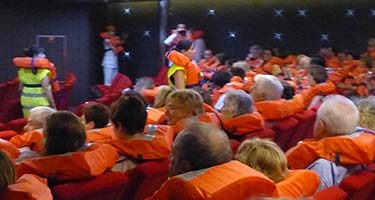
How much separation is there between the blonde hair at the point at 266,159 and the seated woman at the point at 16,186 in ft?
3.00

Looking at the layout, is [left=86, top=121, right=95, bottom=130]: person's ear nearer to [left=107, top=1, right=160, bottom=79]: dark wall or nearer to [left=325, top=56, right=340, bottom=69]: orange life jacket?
[left=325, top=56, right=340, bottom=69]: orange life jacket

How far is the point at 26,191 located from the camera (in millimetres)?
2424

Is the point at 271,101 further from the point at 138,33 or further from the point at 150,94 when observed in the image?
the point at 138,33

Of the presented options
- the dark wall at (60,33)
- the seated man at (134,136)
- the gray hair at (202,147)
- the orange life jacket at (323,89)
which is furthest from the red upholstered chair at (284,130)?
the dark wall at (60,33)

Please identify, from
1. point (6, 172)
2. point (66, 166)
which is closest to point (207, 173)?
point (6, 172)

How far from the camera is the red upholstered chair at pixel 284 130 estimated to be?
517 centimetres

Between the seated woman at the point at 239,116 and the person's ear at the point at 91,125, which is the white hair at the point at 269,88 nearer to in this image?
the seated woman at the point at 239,116

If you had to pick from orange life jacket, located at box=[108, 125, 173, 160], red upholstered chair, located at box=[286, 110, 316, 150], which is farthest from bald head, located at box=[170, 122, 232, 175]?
red upholstered chair, located at box=[286, 110, 316, 150]

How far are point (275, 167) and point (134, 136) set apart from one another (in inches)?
48.1

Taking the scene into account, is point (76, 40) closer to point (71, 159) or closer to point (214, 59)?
point (214, 59)

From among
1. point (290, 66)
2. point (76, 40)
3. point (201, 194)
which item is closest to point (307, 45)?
point (290, 66)

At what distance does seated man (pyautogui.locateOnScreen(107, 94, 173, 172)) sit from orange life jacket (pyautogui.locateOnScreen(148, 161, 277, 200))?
1.32 metres

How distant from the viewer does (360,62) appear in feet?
31.3

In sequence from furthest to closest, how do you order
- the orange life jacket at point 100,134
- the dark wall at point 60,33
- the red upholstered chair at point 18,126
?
the dark wall at point 60,33 < the red upholstered chair at point 18,126 < the orange life jacket at point 100,134
